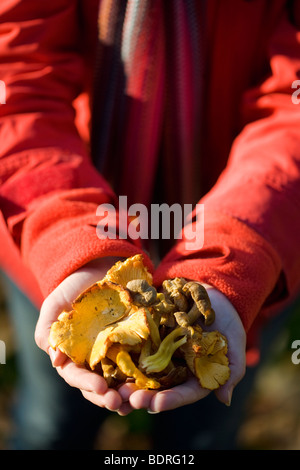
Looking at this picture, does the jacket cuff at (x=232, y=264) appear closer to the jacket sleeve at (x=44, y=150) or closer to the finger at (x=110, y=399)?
the jacket sleeve at (x=44, y=150)

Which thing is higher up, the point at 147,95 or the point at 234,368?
the point at 147,95

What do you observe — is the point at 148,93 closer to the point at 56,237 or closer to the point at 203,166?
the point at 203,166

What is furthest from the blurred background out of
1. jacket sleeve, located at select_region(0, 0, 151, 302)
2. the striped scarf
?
jacket sleeve, located at select_region(0, 0, 151, 302)

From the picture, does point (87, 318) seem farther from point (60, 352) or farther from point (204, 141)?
point (204, 141)

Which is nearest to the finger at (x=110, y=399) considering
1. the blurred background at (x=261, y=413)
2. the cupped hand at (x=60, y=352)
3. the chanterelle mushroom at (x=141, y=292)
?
the cupped hand at (x=60, y=352)

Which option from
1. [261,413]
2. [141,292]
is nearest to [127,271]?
[141,292]

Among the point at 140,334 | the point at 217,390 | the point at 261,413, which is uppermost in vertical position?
the point at 140,334

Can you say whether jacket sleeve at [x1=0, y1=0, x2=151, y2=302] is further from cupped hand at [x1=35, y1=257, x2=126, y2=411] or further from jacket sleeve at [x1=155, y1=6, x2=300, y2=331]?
jacket sleeve at [x1=155, y1=6, x2=300, y2=331]
